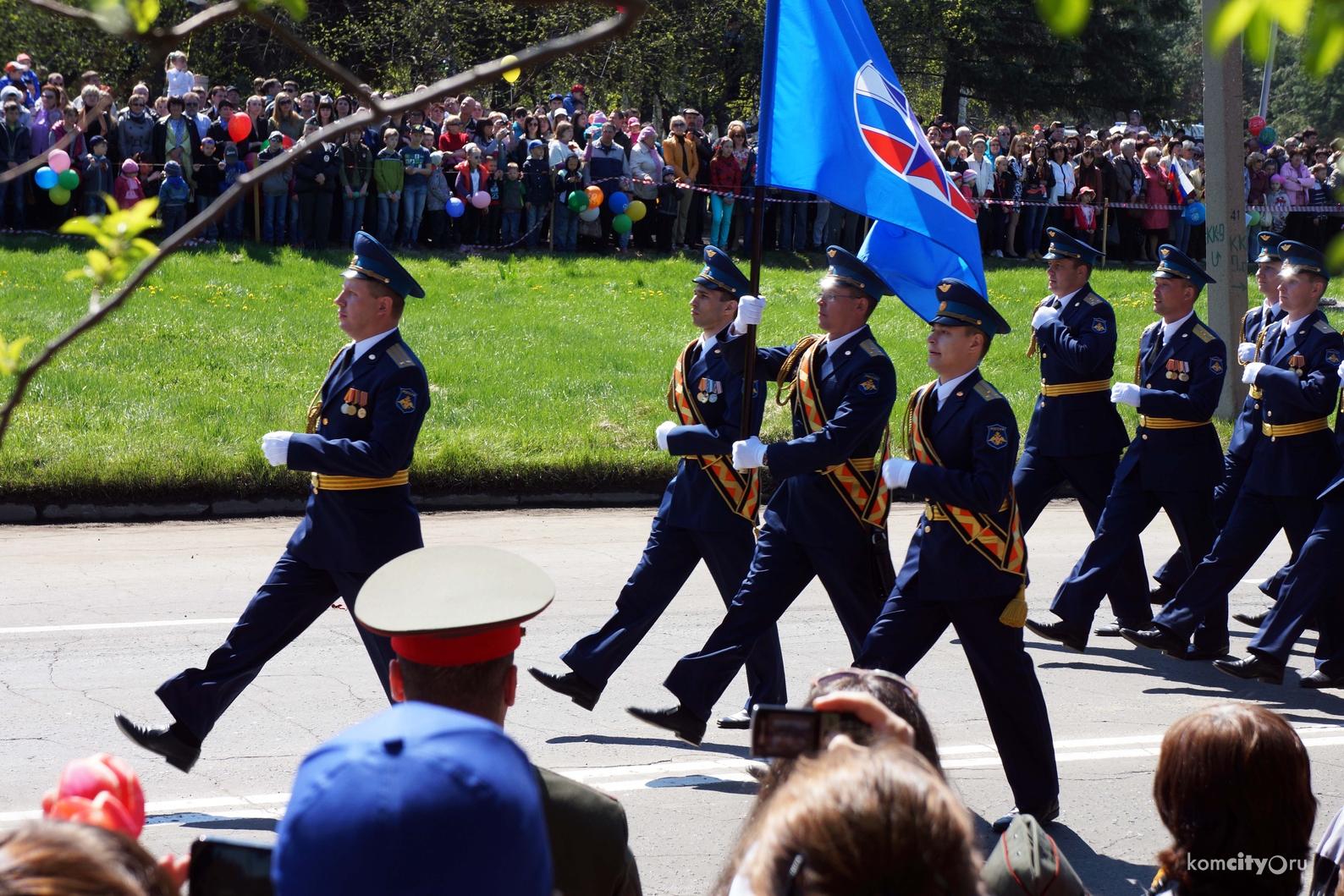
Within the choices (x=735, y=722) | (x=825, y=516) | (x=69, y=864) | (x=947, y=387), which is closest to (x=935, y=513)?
(x=947, y=387)

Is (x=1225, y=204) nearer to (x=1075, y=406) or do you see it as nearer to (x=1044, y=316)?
(x=1044, y=316)

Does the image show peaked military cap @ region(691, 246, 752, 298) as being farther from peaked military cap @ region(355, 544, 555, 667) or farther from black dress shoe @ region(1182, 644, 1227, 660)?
peaked military cap @ region(355, 544, 555, 667)

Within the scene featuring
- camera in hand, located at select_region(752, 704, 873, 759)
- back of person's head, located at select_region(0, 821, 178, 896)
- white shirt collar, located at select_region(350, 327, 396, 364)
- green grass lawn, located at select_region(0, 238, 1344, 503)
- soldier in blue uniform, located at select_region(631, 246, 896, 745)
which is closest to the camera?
back of person's head, located at select_region(0, 821, 178, 896)

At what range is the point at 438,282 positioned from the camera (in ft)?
58.2

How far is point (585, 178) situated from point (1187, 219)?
10.0 metres

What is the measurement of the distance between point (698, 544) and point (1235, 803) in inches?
152

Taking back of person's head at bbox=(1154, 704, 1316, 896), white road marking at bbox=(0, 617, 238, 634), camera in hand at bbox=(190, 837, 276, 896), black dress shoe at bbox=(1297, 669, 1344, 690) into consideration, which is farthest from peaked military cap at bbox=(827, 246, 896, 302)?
camera in hand at bbox=(190, 837, 276, 896)

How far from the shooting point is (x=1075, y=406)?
8.42 m

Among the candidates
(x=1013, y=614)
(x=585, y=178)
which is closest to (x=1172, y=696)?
(x=1013, y=614)

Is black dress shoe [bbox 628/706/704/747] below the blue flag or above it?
below

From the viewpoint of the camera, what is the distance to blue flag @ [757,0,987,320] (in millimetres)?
6703

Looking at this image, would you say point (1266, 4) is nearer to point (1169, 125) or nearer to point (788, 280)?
point (788, 280)

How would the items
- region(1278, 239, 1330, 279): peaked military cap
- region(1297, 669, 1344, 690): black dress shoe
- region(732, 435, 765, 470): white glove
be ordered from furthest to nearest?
Answer: region(1278, 239, 1330, 279): peaked military cap < region(1297, 669, 1344, 690): black dress shoe < region(732, 435, 765, 470): white glove

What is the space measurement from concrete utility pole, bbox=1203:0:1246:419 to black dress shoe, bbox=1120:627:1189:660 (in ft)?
19.6
